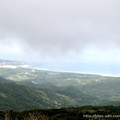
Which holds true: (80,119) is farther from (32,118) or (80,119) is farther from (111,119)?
(32,118)

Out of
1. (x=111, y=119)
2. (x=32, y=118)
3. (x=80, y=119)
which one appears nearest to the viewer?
(x=32, y=118)

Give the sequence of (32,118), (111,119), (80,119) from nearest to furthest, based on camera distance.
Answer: (32,118)
(111,119)
(80,119)

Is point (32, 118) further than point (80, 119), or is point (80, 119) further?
point (80, 119)

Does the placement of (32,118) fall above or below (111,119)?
above

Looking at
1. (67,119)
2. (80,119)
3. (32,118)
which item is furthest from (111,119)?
(32,118)

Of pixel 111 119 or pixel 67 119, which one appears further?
pixel 67 119

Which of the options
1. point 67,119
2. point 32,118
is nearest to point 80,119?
point 67,119

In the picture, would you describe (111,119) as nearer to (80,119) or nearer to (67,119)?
(80,119)

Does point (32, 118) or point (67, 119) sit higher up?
point (32, 118)
